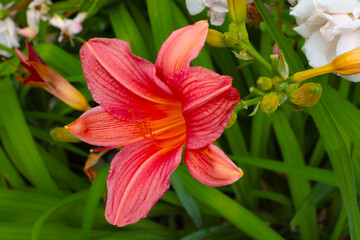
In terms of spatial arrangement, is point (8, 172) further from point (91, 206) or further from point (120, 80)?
point (120, 80)

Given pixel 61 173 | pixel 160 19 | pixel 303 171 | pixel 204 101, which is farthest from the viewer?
pixel 61 173

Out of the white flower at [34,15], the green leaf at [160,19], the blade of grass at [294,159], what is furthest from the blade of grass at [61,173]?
the blade of grass at [294,159]

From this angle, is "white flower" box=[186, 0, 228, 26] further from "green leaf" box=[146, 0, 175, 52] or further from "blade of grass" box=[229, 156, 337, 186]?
"blade of grass" box=[229, 156, 337, 186]

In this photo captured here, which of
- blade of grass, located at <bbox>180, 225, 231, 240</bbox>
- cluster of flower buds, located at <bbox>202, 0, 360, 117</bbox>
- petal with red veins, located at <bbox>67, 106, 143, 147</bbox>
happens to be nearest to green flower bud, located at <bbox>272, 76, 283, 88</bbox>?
cluster of flower buds, located at <bbox>202, 0, 360, 117</bbox>

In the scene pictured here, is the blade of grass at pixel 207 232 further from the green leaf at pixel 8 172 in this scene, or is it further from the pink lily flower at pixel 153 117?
the green leaf at pixel 8 172

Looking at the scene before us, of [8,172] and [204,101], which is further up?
[204,101]

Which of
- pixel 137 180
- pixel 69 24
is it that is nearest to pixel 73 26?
pixel 69 24

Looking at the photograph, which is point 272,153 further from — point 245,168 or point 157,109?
point 157,109
